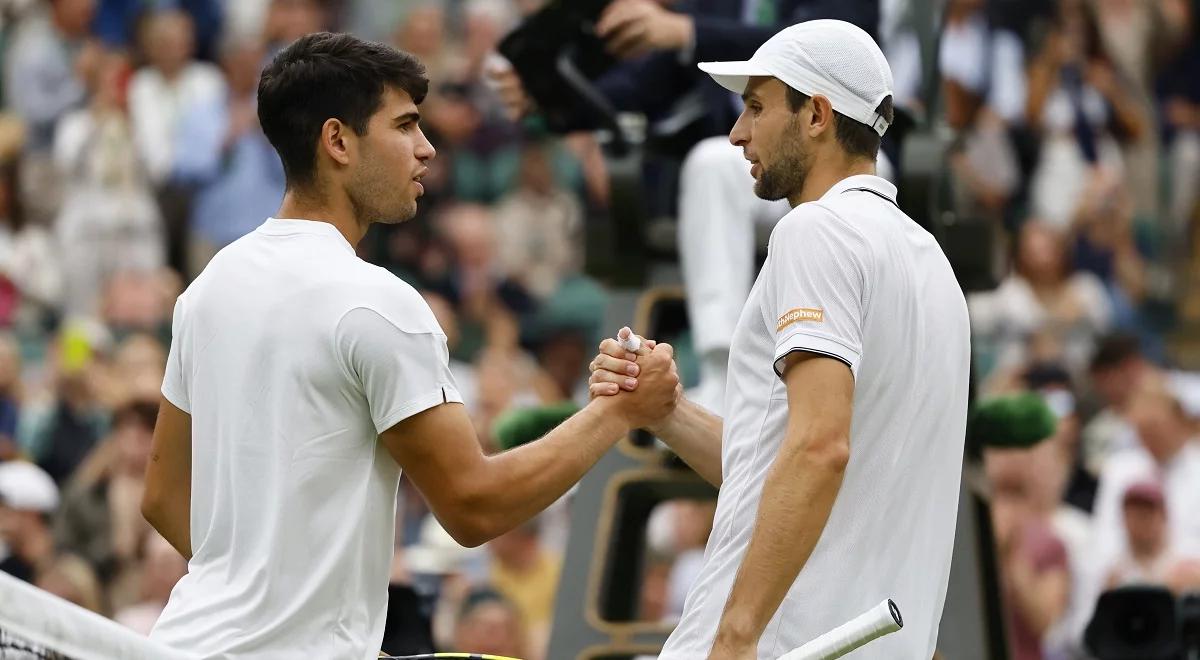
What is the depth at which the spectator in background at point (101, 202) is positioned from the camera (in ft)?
38.8

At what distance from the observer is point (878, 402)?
12.4 ft

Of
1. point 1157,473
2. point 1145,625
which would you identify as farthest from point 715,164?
point 1157,473

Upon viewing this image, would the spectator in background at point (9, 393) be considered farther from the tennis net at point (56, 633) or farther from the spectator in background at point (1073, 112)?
the tennis net at point (56, 633)

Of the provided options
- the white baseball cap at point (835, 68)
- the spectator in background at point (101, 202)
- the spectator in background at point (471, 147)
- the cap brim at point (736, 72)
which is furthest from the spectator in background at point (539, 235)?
the white baseball cap at point (835, 68)

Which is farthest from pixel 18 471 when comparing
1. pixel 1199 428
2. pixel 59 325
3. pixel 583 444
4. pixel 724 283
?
pixel 583 444

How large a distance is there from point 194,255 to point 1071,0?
5.10 m

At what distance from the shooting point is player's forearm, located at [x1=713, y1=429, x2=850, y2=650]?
360 centimetres

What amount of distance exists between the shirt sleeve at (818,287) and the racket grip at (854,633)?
48cm

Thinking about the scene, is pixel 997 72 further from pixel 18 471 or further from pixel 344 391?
pixel 344 391

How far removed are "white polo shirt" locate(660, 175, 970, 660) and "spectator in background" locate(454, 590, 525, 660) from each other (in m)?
4.81

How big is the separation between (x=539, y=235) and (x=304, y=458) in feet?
26.9

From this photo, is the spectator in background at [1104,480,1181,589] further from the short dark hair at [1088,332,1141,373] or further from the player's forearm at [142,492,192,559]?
the player's forearm at [142,492,192,559]

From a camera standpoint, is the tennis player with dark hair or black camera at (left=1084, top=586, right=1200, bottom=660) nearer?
the tennis player with dark hair

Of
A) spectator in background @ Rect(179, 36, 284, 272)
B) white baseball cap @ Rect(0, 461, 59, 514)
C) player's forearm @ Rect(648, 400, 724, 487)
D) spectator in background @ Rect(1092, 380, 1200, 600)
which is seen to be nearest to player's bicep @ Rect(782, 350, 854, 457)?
player's forearm @ Rect(648, 400, 724, 487)
